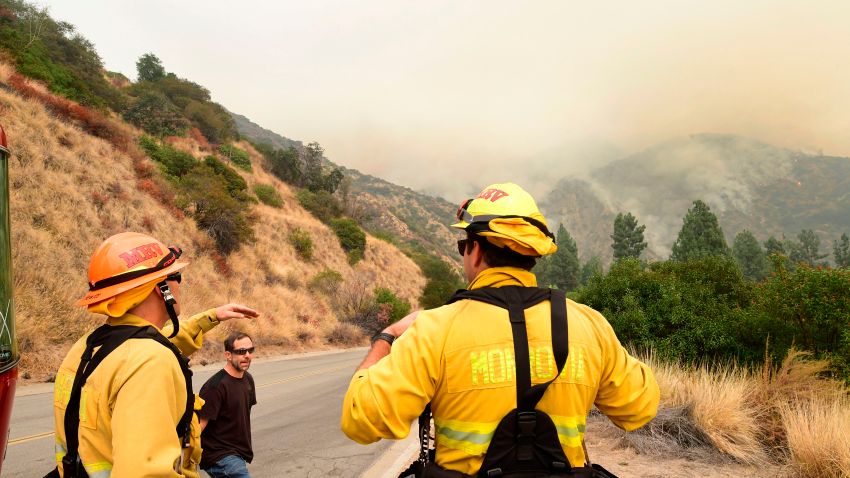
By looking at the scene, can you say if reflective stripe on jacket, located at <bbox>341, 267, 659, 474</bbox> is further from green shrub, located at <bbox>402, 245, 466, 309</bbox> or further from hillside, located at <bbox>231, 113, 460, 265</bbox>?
hillside, located at <bbox>231, 113, 460, 265</bbox>

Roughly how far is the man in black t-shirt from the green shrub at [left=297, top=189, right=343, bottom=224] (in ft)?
131

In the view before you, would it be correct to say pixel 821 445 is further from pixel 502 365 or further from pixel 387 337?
pixel 387 337

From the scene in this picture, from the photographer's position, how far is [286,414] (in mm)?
8680

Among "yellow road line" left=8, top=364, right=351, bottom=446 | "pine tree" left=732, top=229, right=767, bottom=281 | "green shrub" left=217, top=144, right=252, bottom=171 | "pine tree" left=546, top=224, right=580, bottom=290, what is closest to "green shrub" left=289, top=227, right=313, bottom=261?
"green shrub" left=217, top=144, right=252, bottom=171

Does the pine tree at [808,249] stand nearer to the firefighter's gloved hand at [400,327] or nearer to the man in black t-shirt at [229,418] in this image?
A: the man in black t-shirt at [229,418]

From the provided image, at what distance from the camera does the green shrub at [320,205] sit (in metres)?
43.5

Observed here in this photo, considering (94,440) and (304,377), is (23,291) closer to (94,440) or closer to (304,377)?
(304,377)

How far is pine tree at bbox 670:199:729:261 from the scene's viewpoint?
5347 cm

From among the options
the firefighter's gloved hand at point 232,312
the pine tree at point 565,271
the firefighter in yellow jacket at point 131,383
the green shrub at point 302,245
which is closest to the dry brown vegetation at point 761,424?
the firefighter's gloved hand at point 232,312

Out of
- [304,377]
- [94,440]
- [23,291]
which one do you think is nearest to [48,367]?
[23,291]

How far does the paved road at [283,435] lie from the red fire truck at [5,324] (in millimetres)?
3463

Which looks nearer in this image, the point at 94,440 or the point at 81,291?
the point at 94,440

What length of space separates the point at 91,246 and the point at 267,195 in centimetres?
2169

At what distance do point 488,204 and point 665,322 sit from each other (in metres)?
9.74
